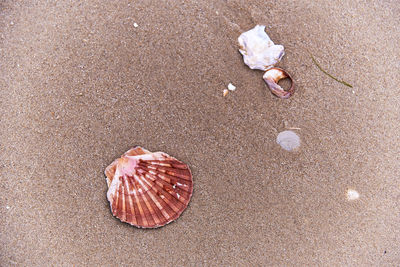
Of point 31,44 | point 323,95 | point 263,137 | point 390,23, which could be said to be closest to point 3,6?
point 31,44

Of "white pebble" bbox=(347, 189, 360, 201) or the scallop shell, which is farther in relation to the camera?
"white pebble" bbox=(347, 189, 360, 201)

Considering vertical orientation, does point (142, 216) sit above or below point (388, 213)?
below

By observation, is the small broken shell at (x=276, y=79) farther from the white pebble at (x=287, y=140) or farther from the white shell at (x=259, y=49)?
the white pebble at (x=287, y=140)

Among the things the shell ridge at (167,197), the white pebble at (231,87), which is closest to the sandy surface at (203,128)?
the white pebble at (231,87)

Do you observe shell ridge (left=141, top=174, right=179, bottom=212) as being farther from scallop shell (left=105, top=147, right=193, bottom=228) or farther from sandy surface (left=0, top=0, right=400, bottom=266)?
sandy surface (left=0, top=0, right=400, bottom=266)

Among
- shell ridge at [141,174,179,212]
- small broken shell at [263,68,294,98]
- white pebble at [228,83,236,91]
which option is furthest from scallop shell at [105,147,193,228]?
small broken shell at [263,68,294,98]

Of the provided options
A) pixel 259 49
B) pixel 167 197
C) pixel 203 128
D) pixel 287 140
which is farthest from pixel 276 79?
pixel 167 197

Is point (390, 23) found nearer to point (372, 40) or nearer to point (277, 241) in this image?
point (372, 40)
